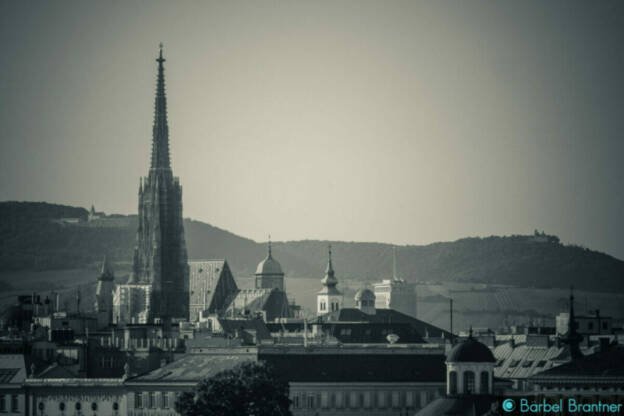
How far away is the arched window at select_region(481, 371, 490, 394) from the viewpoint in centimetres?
16112

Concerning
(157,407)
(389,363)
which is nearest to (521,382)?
(389,363)

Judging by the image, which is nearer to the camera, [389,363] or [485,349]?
[485,349]

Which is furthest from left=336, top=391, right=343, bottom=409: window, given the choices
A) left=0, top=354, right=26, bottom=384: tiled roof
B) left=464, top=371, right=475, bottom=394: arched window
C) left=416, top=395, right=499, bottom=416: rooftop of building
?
left=416, top=395, right=499, bottom=416: rooftop of building

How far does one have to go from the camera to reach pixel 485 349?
165 meters

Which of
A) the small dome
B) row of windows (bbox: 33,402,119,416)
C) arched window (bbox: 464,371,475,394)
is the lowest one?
row of windows (bbox: 33,402,119,416)

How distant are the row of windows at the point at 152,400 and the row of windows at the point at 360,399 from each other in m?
10.3

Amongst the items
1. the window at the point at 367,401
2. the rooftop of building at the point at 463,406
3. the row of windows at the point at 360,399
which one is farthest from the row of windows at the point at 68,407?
the rooftop of building at the point at 463,406

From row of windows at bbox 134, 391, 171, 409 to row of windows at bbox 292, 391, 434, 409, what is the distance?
33.6ft

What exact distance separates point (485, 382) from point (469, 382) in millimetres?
1079

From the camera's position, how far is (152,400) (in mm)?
190250

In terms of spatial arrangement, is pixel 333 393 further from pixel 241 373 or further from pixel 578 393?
pixel 578 393

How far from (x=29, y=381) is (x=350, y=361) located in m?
26.1

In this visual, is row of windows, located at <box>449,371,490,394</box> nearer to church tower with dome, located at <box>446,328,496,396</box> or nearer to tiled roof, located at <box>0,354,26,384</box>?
church tower with dome, located at <box>446,328,496,396</box>

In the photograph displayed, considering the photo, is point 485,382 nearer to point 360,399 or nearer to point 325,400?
point 360,399
